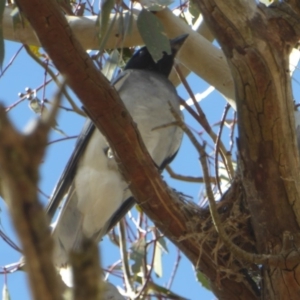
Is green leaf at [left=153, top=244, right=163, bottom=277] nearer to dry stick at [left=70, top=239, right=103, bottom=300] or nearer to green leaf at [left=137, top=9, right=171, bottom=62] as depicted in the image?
green leaf at [left=137, top=9, right=171, bottom=62]

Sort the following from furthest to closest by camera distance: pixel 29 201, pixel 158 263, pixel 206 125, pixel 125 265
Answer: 1. pixel 158 263
2. pixel 125 265
3. pixel 206 125
4. pixel 29 201

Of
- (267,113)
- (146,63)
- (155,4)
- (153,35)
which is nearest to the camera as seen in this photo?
(267,113)

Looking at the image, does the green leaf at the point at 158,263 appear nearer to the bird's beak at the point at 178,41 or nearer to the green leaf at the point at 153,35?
the bird's beak at the point at 178,41

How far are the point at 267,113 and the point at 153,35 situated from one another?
462 millimetres

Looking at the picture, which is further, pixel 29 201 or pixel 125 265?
pixel 125 265

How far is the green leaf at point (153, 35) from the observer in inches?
68.3

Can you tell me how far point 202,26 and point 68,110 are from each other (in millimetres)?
747

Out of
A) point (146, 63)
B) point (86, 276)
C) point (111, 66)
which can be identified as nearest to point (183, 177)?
point (146, 63)

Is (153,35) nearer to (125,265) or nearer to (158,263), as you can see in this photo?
(125,265)

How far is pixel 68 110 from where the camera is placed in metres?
2.78

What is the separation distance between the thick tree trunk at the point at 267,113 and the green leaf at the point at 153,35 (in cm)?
24

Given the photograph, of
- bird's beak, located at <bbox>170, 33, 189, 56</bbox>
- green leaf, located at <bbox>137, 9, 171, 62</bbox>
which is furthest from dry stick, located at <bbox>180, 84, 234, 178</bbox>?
green leaf, located at <bbox>137, 9, 171, 62</bbox>

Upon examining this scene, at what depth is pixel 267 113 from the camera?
1530 millimetres

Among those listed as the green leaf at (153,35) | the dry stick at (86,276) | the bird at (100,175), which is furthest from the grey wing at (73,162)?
the dry stick at (86,276)
